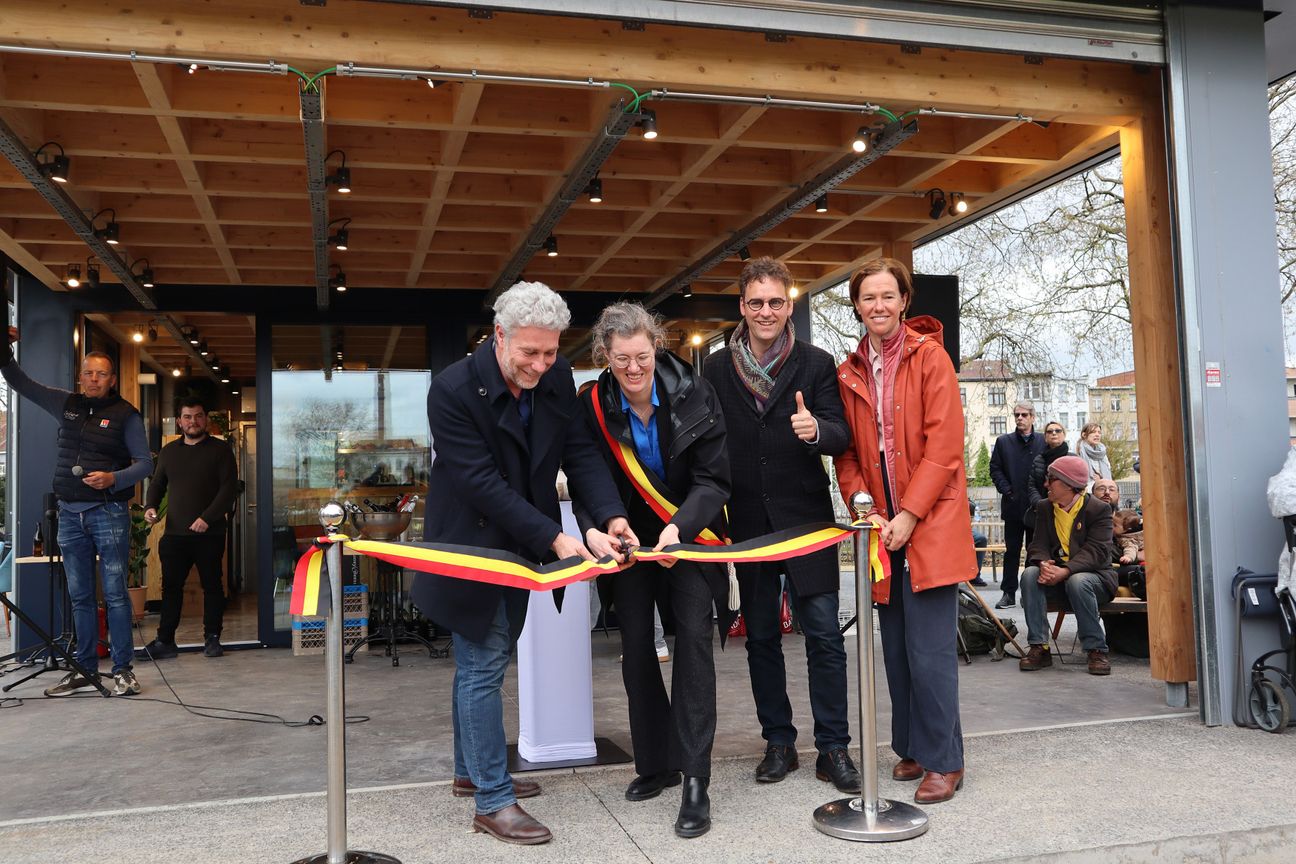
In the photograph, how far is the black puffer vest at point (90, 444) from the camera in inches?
251

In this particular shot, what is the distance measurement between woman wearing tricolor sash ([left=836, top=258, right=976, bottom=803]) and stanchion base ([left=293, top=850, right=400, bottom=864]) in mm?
1771

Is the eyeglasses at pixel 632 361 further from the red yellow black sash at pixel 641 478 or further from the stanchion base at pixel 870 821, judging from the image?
the stanchion base at pixel 870 821

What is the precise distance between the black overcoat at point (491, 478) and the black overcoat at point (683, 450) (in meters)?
0.14

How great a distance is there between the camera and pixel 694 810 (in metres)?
3.39

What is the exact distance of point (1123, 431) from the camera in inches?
1161

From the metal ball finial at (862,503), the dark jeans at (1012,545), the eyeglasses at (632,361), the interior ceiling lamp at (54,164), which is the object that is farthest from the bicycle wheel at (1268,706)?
the interior ceiling lamp at (54,164)

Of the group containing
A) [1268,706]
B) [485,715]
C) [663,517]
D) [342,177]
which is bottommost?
[1268,706]

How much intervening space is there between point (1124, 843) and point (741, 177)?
170 inches

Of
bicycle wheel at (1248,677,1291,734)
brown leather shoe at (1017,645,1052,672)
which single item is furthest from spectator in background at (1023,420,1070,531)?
bicycle wheel at (1248,677,1291,734)

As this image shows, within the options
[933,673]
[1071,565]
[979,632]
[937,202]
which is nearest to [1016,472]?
[979,632]

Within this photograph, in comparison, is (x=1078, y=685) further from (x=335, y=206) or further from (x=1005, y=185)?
(x=335, y=206)

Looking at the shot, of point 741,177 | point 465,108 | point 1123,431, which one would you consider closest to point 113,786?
point 465,108

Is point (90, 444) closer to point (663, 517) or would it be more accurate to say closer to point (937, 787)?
point (663, 517)

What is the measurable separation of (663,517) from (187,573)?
585cm
